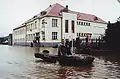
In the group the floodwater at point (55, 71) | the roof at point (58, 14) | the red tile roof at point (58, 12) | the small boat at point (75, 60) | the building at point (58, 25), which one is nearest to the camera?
the floodwater at point (55, 71)

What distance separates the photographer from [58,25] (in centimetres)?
5741

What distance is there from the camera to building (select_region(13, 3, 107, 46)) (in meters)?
56.0

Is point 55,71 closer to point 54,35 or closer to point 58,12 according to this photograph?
point 54,35

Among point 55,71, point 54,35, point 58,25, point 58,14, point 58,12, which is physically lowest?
point 55,71

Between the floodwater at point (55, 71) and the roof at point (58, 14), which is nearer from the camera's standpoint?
the floodwater at point (55, 71)

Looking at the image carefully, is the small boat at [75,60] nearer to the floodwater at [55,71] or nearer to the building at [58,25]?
the floodwater at [55,71]

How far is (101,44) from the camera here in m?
32.7

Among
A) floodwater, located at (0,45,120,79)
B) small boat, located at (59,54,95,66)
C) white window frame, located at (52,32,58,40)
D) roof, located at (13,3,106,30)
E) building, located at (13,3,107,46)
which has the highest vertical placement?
roof, located at (13,3,106,30)

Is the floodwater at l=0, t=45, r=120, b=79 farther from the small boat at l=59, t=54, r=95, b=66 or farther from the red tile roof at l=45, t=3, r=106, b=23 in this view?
the red tile roof at l=45, t=3, r=106, b=23

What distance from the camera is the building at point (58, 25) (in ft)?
184

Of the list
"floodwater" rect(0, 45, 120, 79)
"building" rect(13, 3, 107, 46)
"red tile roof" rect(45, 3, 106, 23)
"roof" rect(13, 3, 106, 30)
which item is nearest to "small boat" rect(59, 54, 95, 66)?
"floodwater" rect(0, 45, 120, 79)

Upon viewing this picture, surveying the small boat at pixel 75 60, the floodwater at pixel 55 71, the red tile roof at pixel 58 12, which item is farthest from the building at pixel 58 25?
the floodwater at pixel 55 71

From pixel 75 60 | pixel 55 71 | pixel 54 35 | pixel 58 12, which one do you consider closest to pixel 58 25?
pixel 54 35

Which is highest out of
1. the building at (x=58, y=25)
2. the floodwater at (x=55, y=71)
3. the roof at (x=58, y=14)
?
the roof at (x=58, y=14)
